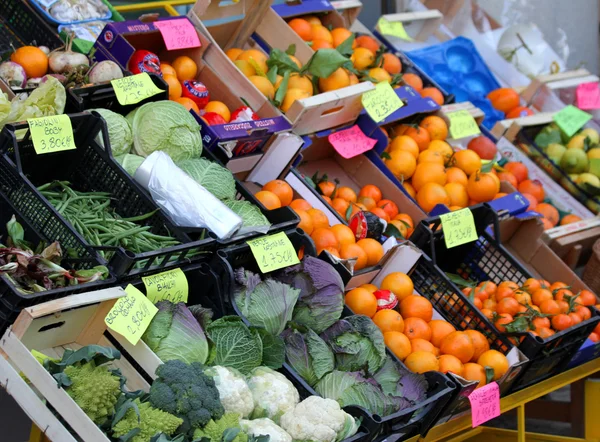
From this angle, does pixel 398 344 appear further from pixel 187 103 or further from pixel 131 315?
pixel 187 103

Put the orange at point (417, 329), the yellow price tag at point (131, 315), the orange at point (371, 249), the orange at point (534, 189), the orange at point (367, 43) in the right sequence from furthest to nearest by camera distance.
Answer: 1. the orange at point (367, 43)
2. the orange at point (534, 189)
3. the orange at point (371, 249)
4. the orange at point (417, 329)
5. the yellow price tag at point (131, 315)

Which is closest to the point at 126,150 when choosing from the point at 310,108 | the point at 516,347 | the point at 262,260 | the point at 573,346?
the point at 262,260

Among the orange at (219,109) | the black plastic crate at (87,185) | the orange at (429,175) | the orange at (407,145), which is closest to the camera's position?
the black plastic crate at (87,185)

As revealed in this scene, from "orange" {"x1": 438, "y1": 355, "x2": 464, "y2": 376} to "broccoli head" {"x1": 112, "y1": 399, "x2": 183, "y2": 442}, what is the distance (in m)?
1.20

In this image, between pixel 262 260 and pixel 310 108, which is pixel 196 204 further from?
pixel 310 108

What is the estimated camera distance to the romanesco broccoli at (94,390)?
1888mm

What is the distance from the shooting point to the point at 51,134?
247 centimetres

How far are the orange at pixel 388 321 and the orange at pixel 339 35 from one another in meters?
1.83

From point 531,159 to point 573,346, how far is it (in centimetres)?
157

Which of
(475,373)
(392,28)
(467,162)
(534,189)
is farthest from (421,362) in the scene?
(392,28)

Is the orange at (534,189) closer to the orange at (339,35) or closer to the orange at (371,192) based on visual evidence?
the orange at (371,192)

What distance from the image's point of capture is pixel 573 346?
3.28 metres

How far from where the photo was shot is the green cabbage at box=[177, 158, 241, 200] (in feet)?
9.21

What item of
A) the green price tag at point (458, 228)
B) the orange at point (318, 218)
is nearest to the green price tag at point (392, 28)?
the green price tag at point (458, 228)
